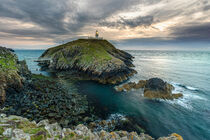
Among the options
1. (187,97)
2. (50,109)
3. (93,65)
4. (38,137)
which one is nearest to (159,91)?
(187,97)


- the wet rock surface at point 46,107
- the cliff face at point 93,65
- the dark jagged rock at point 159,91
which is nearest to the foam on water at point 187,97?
the dark jagged rock at point 159,91

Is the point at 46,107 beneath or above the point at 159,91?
beneath

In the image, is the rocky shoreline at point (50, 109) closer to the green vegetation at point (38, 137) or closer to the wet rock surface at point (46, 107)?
the wet rock surface at point (46, 107)

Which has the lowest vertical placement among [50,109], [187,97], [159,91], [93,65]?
[187,97]

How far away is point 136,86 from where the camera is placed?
3362 centimetres

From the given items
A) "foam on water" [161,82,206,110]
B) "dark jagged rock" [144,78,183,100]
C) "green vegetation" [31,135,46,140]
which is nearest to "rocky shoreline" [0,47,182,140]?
"green vegetation" [31,135,46,140]

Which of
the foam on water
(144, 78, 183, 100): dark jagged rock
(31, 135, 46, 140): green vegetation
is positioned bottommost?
the foam on water

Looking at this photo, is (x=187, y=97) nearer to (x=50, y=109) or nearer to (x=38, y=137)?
(x=38, y=137)

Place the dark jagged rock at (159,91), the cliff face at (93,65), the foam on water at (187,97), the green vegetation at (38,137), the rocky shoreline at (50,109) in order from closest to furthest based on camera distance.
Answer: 1. the green vegetation at (38,137)
2. the rocky shoreline at (50,109)
3. the foam on water at (187,97)
4. the dark jagged rock at (159,91)
5. the cliff face at (93,65)

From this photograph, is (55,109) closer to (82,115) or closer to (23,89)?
(82,115)

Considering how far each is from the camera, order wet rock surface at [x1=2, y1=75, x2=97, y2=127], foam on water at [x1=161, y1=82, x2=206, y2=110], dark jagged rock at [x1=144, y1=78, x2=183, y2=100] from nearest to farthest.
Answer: wet rock surface at [x1=2, y1=75, x2=97, y2=127], foam on water at [x1=161, y1=82, x2=206, y2=110], dark jagged rock at [x1=144, y1=78, x2=183, y2=100]

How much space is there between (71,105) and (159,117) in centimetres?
1868

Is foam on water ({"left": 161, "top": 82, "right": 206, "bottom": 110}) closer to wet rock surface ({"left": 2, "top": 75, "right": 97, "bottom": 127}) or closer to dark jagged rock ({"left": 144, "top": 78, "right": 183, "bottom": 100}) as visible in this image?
dark jagged rock ({"left": 144, "top": 78, "right": 183, "bottom": 100})

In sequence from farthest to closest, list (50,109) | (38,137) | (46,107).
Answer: (46,107)
(50,109)
(38,137)
